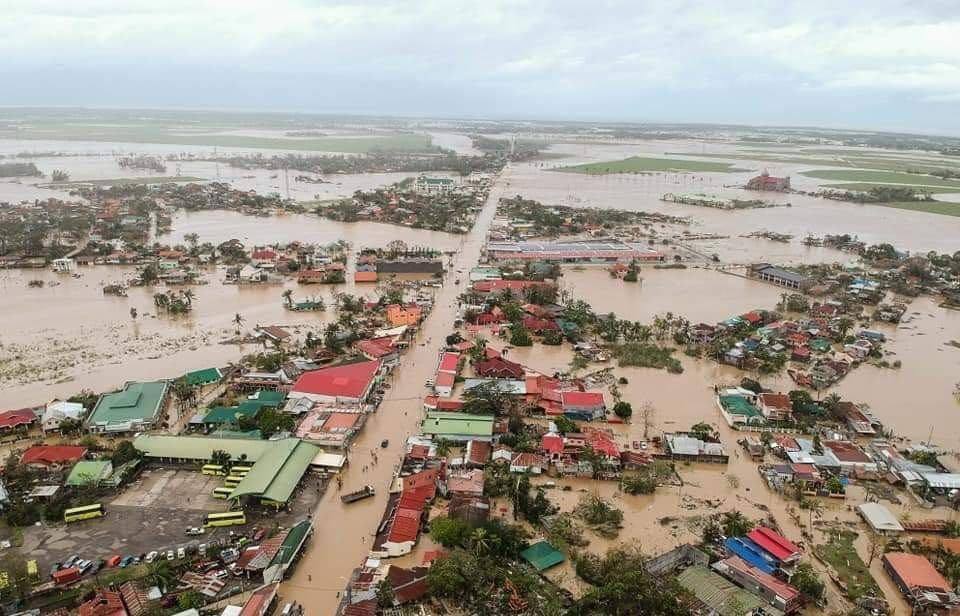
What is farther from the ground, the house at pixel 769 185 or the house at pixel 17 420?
the house at pixel 769 185

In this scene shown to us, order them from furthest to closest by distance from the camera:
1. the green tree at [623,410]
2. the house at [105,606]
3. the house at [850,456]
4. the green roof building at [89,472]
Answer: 1. the green tree at [623,410]
2. the house at [850,456]
3. the green roof building at [89,472]
4. the house at [105,606]

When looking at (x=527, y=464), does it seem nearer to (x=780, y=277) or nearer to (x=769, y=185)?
(x=780, y=277)

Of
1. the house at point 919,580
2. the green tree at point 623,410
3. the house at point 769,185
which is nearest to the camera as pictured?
the house at point 919,580

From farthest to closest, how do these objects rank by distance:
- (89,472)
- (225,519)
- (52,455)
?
(52,455)
(89,472)
(225,519)

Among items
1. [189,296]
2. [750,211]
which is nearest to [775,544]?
[189,296]

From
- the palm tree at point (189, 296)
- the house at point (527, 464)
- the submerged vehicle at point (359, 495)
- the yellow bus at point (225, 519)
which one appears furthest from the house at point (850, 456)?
the palm tree at point (189, 296)

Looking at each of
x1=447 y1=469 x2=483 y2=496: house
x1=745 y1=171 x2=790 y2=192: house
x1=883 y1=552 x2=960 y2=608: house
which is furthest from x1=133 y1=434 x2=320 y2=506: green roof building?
x1=745 y1=171 x2=790 y2=192: house

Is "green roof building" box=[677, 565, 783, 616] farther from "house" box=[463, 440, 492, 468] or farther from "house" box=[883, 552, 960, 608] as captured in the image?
"house" box=[463, 440, 492, 468]

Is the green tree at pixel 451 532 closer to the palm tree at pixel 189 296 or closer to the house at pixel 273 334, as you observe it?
the house at pixel 273 334
